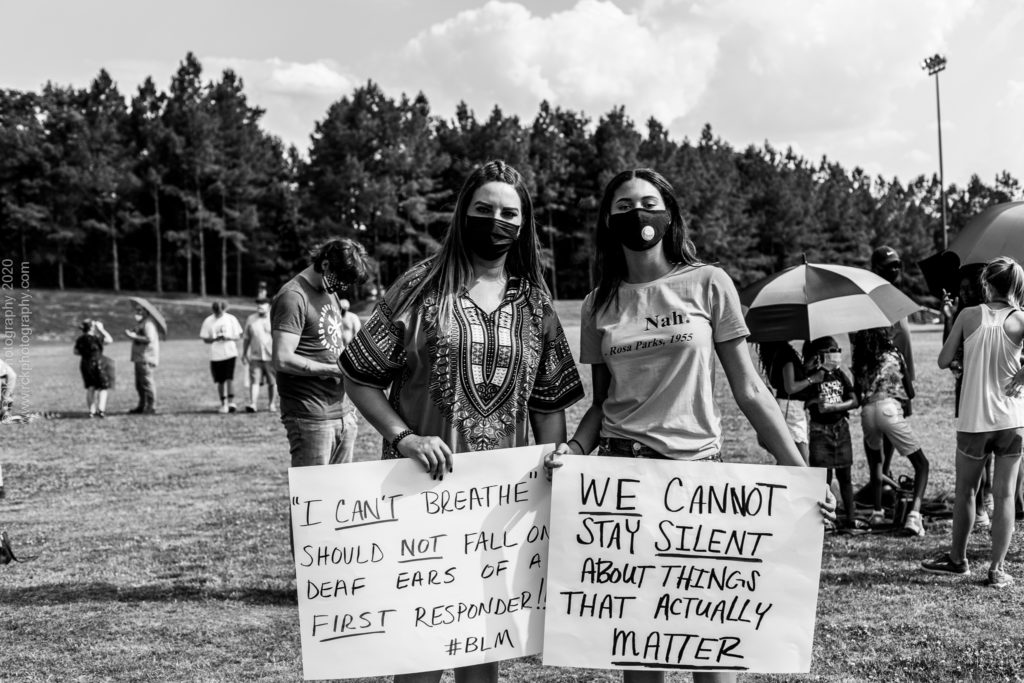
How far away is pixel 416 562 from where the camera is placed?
3.03 meters

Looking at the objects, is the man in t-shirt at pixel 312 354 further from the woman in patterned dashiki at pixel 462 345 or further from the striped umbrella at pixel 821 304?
the striped umbrella at pixel 821 304

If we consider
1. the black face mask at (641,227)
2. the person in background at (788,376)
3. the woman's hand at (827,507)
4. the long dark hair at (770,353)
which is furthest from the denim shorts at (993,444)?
the black face mask at (641,227)

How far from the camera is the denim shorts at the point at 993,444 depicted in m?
5.51

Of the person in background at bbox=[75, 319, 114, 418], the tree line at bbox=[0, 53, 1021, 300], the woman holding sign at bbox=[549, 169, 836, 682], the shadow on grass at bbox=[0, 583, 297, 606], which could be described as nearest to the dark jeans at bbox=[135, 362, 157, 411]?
the person in background at bbox=[75, 319, 114, 418]

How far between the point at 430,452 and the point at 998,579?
4357 mm

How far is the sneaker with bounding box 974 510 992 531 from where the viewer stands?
23.0ft

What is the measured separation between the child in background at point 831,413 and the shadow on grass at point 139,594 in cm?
421

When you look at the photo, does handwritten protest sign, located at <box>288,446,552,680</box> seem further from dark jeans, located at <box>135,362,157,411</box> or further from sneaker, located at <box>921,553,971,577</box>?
dark jeans, located at <box>135,362,157,411</box>

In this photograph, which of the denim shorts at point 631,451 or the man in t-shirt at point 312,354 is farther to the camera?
the man in t-shirt at point 312,354

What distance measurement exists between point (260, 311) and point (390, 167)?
52396mm

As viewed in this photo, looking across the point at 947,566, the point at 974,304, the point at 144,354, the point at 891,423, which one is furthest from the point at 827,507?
the point at 144,354

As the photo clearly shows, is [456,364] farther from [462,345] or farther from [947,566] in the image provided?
[947,566]

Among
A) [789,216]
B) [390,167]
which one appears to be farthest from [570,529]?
[789,216]

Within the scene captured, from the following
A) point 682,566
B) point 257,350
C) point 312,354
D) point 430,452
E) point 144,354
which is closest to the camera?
point 430,452
